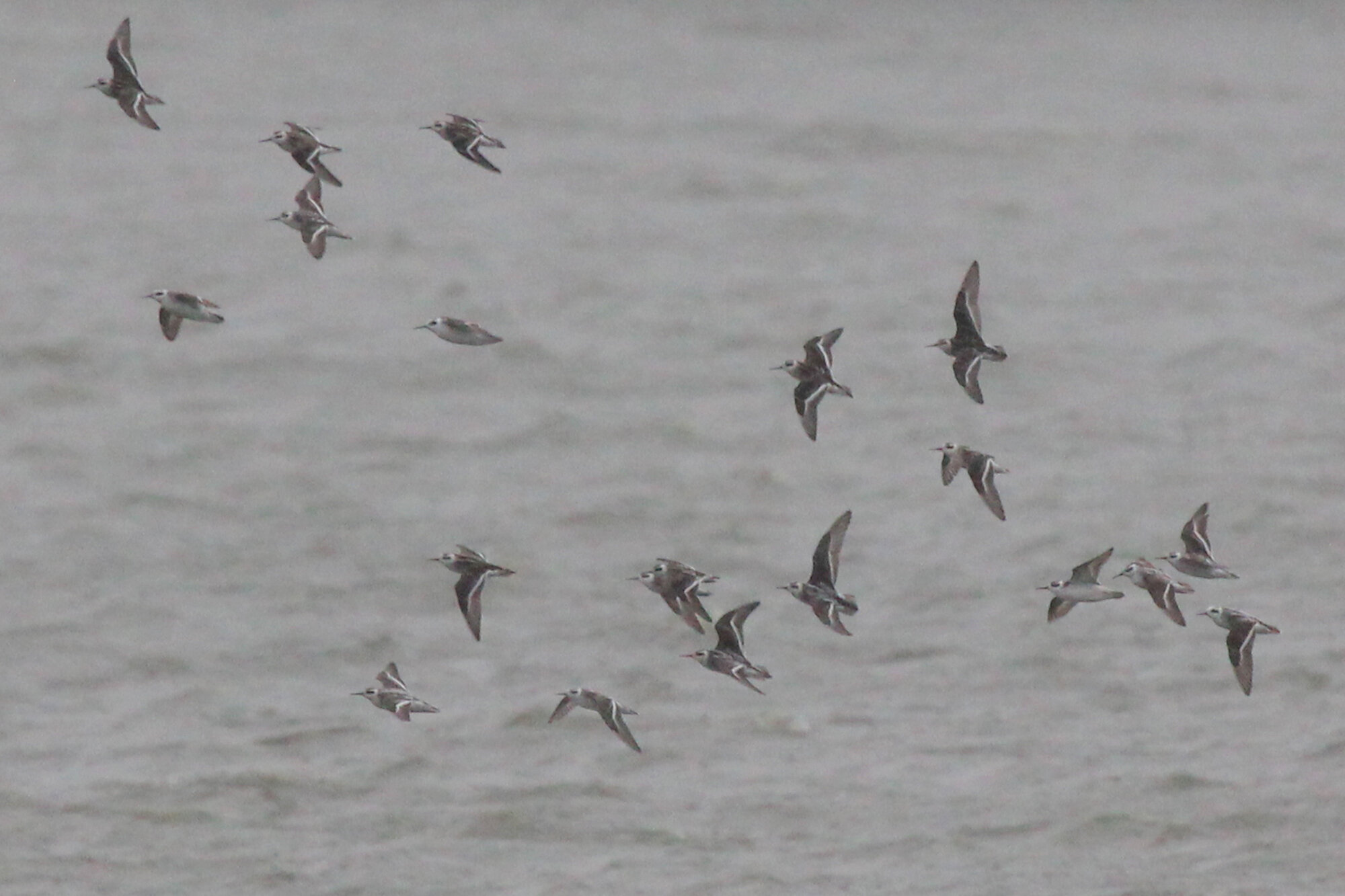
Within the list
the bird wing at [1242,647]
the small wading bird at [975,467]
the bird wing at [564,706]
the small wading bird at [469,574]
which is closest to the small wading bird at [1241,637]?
the bird wing at [1242,647]

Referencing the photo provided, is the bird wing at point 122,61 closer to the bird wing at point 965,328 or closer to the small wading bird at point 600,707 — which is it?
the small wading bird at point 600,707

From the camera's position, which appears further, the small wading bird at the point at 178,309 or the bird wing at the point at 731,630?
the small wading bird at the point at 178,309

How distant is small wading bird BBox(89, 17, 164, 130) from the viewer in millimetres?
15820

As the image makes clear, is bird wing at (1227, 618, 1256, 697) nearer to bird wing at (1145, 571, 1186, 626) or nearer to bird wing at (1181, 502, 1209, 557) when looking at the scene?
bird wing at (1145, 571, 1186, 626)

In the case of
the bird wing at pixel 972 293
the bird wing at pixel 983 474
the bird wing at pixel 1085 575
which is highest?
the bird wing at pixel 972 293

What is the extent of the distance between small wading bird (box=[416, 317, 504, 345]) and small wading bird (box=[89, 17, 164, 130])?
2.51 m

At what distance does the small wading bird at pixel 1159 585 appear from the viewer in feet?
53.1

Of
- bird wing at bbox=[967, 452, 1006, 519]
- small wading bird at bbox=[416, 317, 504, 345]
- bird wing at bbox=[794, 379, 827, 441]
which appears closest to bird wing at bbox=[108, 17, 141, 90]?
small wading bird at bbox=[416, 317, 504, 345]

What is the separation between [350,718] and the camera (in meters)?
27.7

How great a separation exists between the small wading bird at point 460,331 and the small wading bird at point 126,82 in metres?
2.51

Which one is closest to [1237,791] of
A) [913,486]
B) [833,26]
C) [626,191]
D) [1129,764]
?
[1129,764]

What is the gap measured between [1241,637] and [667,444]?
1793 cm

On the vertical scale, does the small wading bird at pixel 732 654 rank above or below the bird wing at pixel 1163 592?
below

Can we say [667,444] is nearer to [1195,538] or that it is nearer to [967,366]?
[967,366]
